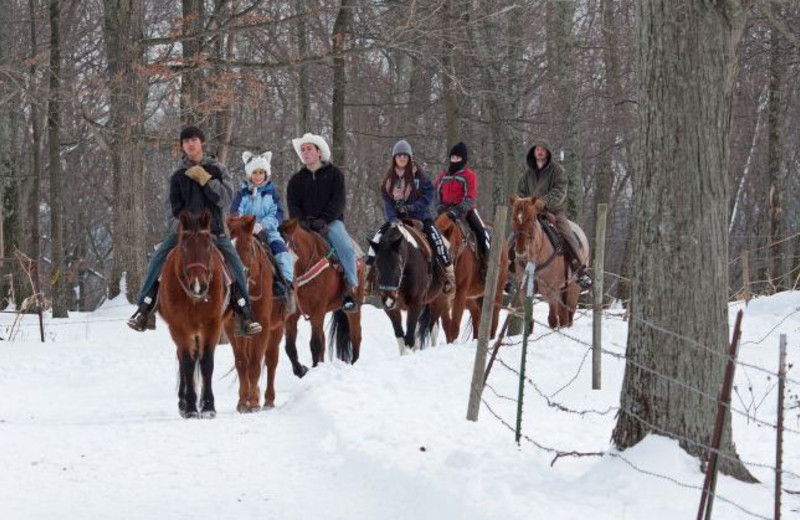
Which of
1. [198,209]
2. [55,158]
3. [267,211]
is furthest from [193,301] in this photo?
[55,158]

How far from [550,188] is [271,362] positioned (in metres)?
6.62

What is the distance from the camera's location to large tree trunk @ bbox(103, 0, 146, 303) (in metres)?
17.6

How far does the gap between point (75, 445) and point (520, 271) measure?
8.91 metres

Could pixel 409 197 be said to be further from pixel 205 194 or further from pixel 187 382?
pixel 187 382

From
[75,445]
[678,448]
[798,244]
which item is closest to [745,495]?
[678,448]

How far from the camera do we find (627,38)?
1006 inches

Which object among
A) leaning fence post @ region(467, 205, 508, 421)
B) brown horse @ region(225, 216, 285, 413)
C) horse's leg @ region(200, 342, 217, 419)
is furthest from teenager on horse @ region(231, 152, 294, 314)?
leaning fence post @ region(467, 205, 508, 421)

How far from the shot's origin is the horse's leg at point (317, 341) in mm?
13602

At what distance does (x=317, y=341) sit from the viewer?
13.8 metres

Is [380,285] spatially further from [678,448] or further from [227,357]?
[678,448]

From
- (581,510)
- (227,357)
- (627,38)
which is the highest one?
(627,38)

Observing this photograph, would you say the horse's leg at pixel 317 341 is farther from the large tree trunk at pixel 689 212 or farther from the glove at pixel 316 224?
the large tree trunk at pixel 689 212

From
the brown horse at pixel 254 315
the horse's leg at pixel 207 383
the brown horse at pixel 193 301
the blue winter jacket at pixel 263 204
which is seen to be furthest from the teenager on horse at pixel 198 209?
the blue winter jacket at pixel 263 204

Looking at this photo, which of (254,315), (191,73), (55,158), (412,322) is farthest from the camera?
(55,158)
